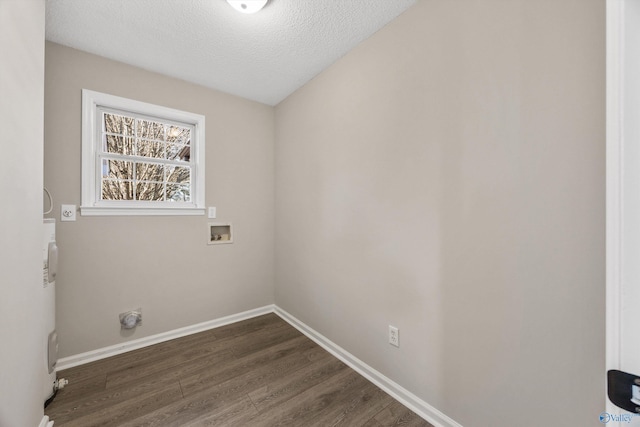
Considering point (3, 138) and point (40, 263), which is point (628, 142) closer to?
point (3, 138)

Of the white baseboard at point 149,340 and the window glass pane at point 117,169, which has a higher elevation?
the window glass pane at point 117,169

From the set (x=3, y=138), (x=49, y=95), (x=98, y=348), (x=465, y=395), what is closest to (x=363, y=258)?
(x=465, y=395)

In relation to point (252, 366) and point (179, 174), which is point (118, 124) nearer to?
point (179, 174)

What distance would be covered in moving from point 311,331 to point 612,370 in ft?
7.12

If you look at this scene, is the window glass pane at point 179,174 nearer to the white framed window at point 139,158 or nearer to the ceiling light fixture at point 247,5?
the white framed window at point 139,158

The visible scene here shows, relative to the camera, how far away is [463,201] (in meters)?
1.30

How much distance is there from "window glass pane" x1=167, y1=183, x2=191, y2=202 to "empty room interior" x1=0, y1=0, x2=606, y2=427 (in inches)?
1.1

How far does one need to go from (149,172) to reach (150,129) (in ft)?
1.39

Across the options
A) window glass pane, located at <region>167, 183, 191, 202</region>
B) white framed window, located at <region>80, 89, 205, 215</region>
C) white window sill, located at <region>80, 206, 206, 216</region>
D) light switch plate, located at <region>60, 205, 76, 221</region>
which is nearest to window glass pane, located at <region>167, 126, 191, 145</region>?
white framed window, located at <region>80, 89, 205, 215</region>

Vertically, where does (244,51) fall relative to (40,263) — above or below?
above

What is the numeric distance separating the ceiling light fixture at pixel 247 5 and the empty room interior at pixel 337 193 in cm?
7

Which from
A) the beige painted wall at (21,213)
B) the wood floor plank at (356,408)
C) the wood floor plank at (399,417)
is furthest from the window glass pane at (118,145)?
the wood floor plank at (399,417)

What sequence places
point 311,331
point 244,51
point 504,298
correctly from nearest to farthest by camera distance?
point 504,298, point 244,51, point 311,331

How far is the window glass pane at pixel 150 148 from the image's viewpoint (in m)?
2.33
